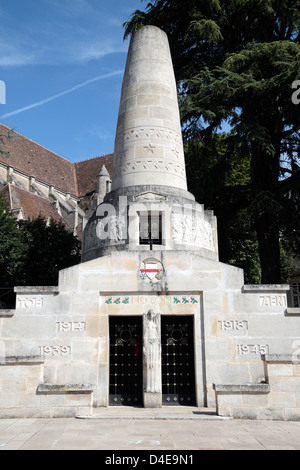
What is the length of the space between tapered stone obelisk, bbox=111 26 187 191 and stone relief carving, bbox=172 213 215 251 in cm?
157

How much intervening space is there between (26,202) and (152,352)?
111ft

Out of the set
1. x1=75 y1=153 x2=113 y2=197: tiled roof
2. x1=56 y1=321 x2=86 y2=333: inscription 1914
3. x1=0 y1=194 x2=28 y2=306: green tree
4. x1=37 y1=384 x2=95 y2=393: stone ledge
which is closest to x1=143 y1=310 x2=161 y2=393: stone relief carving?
x1=56 y1=321 x2=86 y2=333: inscription 1914

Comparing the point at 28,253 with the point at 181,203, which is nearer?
the point at 181,203

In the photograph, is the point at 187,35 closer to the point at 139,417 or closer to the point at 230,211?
the point at 230,211

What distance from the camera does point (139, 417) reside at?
336 inches

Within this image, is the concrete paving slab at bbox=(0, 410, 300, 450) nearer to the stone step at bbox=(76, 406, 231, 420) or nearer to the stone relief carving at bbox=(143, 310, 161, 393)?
the stone step at bbox=(76, 406, 231, 420)

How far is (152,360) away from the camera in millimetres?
10148

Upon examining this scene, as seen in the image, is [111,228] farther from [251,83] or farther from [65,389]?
[251,83]

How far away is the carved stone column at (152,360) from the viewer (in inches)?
391

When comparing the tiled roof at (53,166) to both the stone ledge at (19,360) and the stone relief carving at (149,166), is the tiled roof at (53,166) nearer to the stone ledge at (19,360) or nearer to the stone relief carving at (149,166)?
the stone relief carving at (149,166)

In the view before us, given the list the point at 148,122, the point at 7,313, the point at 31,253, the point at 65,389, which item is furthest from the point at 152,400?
the point at 31,253
